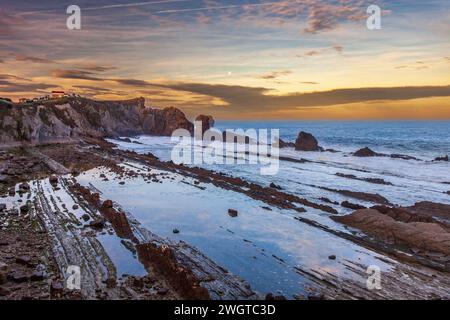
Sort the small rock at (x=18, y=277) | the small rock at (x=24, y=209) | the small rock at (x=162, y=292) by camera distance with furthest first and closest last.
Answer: the small rock at (x=24, y=209), the small rock at (x=18, y=277), the small rock at (x=162, y=292)

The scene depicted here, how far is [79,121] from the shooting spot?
344 ft

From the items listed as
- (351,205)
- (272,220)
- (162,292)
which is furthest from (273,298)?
(351,205)

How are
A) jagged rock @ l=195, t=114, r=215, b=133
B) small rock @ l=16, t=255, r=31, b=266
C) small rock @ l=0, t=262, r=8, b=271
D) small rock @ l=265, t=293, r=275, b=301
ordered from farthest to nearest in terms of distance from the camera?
jagged rock @ l=195, t=114, r=215, b=133, small rock @ l=16, t=255, r=31, b=266, small rock @ l=0, t=262, r=8, b=271, small rock @ l=265, t=293, r=275, b=301

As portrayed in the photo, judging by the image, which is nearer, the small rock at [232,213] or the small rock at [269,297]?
the small rock at [269,297]

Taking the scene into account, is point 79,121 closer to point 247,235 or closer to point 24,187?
point 24,187

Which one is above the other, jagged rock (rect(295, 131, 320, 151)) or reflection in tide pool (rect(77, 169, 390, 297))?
jagged rock (rect(295, 131, 320, 151))

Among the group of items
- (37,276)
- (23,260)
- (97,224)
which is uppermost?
(97,224)

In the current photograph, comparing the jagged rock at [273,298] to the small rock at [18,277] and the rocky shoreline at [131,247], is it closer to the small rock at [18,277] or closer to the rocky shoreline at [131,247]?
the rocky shoreline at [131,247]

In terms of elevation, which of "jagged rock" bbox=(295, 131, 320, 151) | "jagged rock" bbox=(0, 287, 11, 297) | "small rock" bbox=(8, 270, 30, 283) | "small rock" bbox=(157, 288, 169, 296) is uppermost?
"jagged rock" bbox=(295, 131, 320, 151)

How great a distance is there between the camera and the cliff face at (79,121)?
7306 centimetres

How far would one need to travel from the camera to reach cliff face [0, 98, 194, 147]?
7306cm

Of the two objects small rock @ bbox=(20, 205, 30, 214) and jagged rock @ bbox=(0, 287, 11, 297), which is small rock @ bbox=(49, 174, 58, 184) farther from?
jagged rock @ bbox=(0, 287, 11, 297)

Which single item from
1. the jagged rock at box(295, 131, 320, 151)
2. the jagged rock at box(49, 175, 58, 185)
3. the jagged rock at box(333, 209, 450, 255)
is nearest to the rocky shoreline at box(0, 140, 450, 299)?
the jagged rock at box(333, 209, 450, 255)

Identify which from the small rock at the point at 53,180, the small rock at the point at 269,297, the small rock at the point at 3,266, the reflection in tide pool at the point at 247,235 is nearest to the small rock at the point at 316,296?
the reflection in tide pool at the point at 247,235
